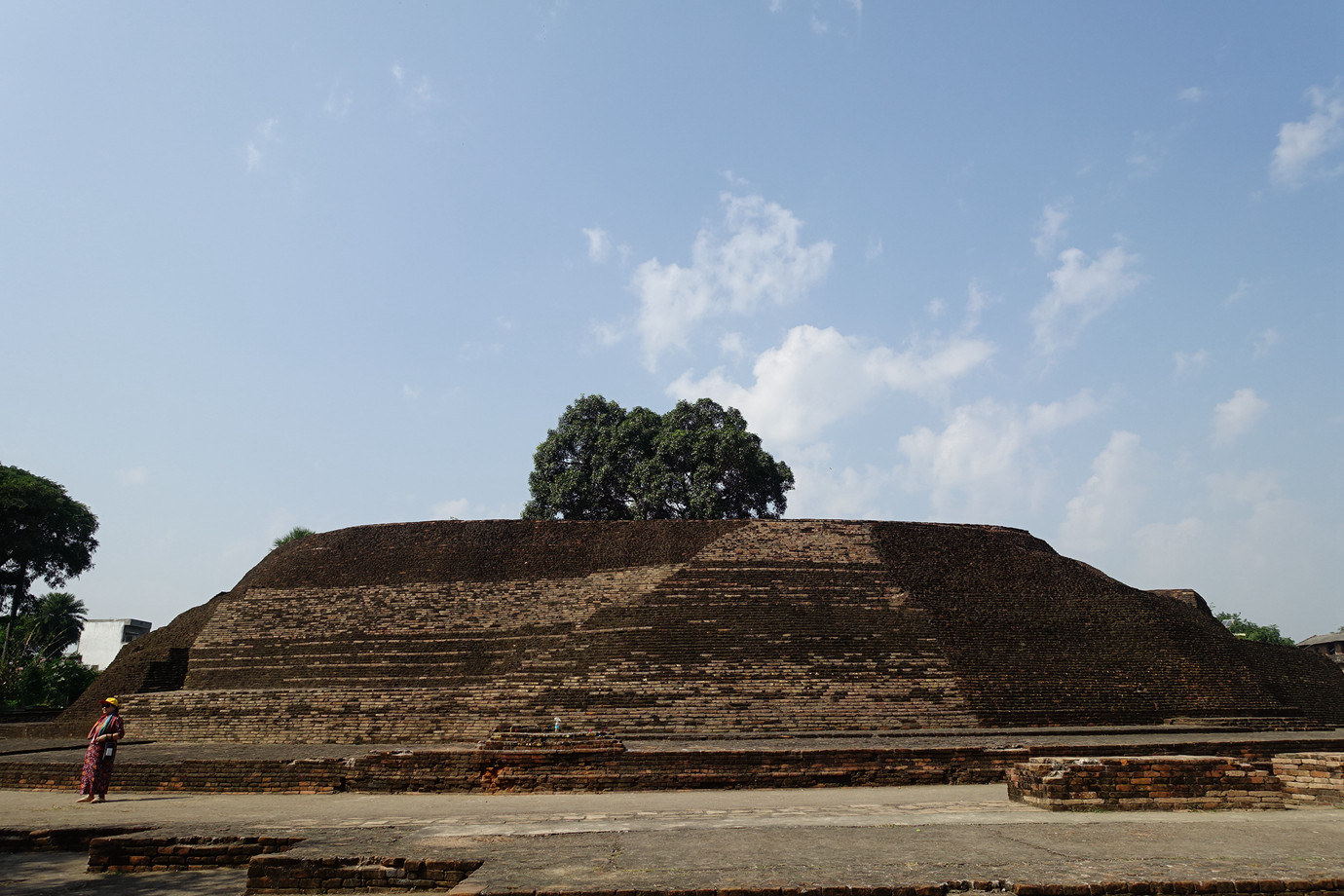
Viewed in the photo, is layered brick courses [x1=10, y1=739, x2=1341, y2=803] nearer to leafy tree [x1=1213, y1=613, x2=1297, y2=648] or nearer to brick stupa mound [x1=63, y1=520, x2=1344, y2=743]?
brick stupa mound [x1=63, y1=520, x2=1344, y2=743]

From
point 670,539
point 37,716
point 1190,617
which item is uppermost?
point 670,539

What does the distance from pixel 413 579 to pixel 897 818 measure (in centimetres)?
1577

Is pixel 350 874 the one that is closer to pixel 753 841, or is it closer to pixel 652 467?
pixel 753 841

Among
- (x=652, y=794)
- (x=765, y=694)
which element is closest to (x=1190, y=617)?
(x=765, y=694)

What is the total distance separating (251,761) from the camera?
927 centimetres

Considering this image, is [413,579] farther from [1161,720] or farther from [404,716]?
[1161,720]

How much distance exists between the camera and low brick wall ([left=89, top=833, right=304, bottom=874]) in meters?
5.21

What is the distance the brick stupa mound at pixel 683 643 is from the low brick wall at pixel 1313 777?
24.8 ft

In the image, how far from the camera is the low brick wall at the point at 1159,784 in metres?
6.52

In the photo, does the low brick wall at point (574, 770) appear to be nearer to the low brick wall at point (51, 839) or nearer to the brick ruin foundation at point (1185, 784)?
the brick ruin foundation at point (1185, 784)

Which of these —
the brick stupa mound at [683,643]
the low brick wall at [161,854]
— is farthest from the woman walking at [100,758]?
the brick stupa mound at [683,643]

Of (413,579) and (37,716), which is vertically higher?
(413,579)

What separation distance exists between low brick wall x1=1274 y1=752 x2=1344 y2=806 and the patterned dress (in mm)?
10992

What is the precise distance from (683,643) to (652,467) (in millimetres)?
14895
